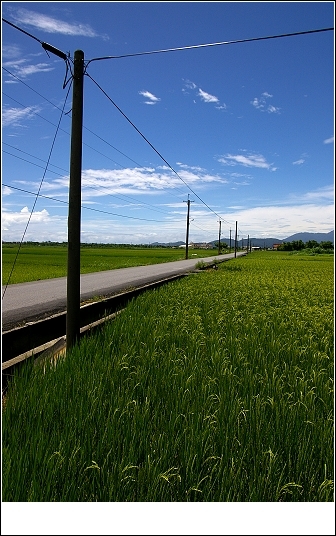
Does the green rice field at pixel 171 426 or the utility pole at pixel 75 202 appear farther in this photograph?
the utility pole at pixel 75 202

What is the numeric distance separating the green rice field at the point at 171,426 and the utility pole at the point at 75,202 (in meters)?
0.46

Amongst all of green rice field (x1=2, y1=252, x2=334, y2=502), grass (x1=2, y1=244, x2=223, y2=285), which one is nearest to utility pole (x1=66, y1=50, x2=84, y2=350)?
green rice field (x1=2, y1=252, x2=334, y2=502)

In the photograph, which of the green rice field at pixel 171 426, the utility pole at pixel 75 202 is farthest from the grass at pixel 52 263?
the green rice field at pixel 171 426

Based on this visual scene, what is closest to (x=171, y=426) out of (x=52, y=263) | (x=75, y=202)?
(x=75, y=202)

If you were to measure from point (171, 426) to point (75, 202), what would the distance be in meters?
3.78

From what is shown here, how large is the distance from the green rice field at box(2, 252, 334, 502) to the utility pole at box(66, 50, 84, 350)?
0.46 meters

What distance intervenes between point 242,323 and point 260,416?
4.48 metres

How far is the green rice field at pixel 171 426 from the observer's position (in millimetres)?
2441

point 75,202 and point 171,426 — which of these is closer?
point 171,426

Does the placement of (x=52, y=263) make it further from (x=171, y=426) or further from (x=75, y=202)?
(x=171, y=426)

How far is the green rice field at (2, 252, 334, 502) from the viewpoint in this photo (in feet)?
8.01

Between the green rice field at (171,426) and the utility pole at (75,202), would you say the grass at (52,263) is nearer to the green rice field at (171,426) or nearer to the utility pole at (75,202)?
the utility pole at (75,202)

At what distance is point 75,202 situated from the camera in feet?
19.3

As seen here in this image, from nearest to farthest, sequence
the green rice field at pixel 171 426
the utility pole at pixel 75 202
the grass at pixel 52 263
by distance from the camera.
A: the green rice field at pixel 171 426 → the utility pole at pixel 75 202 → the grass at pixel 52 263
